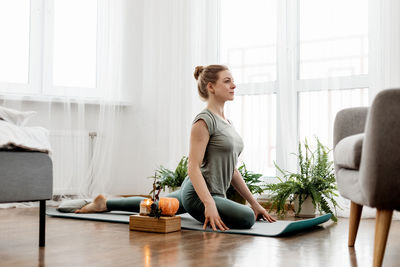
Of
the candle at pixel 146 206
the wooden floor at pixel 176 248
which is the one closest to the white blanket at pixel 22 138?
the wooden floor at pixel 176 248

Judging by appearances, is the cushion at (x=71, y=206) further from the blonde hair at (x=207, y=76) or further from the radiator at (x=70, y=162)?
the blonde hair at (x=207, y=76)

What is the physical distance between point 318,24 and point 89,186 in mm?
2188

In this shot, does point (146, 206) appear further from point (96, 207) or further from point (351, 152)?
point (351, 152)

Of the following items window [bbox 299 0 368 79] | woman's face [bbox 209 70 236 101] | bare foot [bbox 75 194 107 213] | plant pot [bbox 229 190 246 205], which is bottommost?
bare foot [bbox 75 194 107 213]

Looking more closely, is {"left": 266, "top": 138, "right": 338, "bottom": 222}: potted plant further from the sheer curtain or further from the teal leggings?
the sheer curtain

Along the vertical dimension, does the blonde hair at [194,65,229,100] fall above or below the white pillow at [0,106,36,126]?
above

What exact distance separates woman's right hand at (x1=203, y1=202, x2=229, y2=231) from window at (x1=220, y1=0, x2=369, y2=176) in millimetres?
1274

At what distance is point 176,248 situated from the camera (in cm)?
207

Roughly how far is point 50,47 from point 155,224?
86.9 inches

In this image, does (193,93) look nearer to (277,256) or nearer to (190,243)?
(190,243)

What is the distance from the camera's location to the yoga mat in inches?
97.7

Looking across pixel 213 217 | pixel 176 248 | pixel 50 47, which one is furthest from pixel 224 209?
pixel 50 47

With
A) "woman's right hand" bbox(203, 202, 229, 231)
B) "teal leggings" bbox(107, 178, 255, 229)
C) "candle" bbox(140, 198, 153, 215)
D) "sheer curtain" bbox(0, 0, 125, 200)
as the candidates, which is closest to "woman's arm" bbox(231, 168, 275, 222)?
"teal leggings" bbox(107, 178, 255, 229)

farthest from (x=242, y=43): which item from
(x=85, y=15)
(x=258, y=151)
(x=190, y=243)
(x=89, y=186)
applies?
(x=190, y=243)
